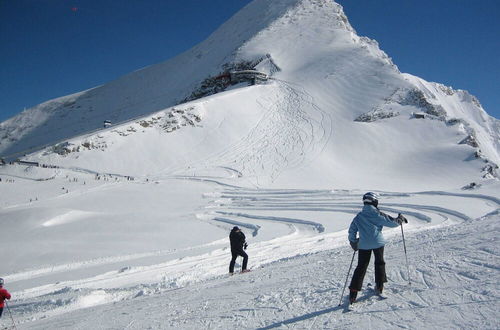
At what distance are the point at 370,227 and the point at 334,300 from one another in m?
1.20

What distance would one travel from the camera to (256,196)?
23406 mm

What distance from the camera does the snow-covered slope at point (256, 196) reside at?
584 centimetres

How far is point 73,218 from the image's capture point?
16344 mm

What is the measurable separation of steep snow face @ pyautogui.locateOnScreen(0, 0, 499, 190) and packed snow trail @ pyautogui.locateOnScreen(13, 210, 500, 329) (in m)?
21.1

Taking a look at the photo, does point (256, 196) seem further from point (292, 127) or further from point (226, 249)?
point (292, 127)

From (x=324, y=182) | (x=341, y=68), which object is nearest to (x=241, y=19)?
(x=341, y=68)

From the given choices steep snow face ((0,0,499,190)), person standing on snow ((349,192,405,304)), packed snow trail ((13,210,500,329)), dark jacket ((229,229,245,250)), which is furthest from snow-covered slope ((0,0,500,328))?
dark jacket ((229,229,245,250))

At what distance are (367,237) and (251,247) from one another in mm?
7751

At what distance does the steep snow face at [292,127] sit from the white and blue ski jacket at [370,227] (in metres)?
23.1

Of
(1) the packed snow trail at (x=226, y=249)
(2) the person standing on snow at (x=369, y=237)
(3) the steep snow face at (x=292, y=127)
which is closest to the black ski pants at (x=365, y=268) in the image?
(2) the person standing on snow at (x=369, y=237)

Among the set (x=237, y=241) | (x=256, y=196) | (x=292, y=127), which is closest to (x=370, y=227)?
(x=237, y=241)

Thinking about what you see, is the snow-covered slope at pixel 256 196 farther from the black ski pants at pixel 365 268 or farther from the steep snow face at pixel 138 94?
the steep snow face at pixel 138 94

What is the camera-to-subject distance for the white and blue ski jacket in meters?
4.94

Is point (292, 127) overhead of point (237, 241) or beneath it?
overhead
